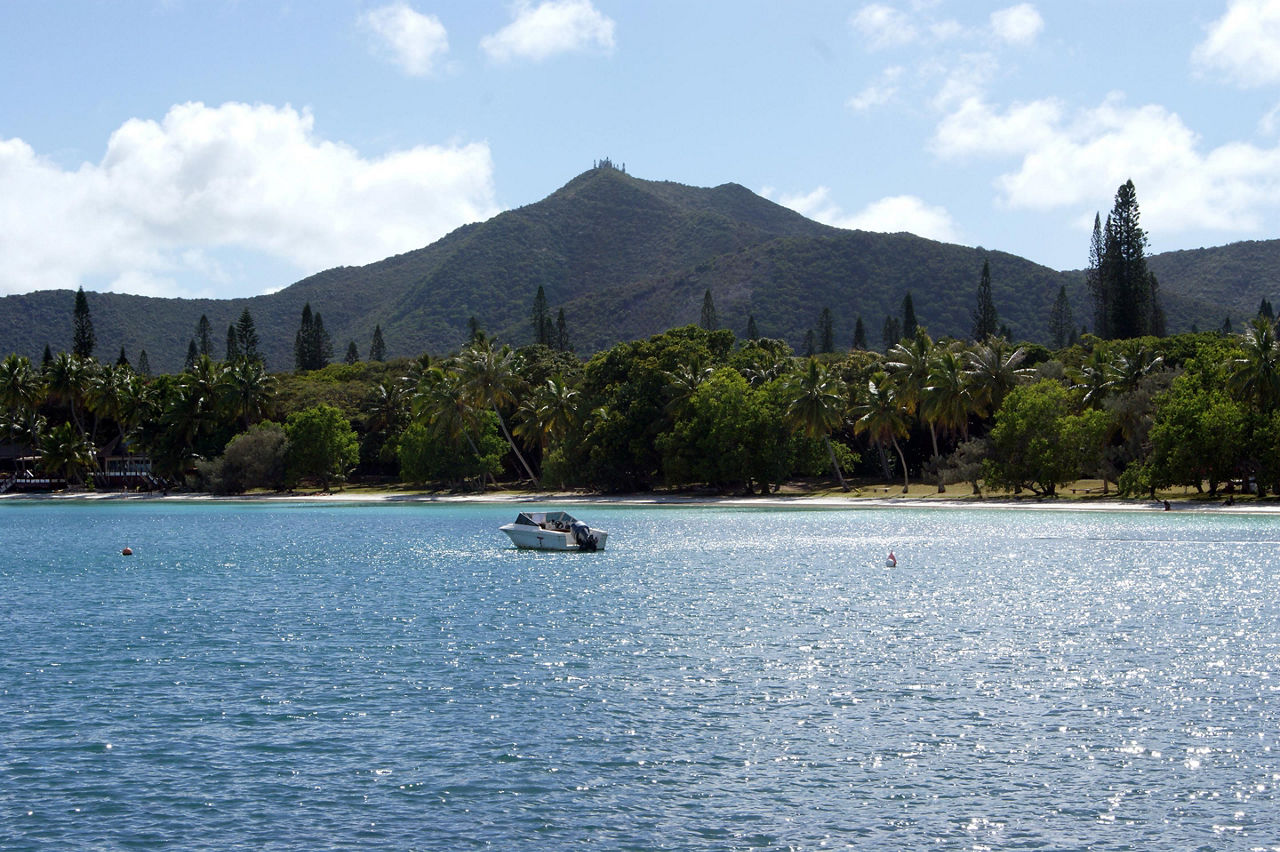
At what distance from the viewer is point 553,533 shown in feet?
179

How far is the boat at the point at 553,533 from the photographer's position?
53969mm

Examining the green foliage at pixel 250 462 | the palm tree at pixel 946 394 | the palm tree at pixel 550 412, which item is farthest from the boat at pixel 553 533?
the green foliage at pixel 250 462

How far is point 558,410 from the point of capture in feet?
342

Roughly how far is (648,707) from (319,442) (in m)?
92.8

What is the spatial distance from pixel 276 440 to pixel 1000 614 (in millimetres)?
90519

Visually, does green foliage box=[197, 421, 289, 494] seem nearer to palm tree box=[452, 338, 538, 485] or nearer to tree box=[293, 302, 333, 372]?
palm tree box=[452, 338, 538, 485]

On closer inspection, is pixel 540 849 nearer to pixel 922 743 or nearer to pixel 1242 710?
pixel 922 743

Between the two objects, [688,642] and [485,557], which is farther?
[485,557]

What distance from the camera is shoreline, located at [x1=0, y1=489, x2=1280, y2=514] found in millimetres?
74125

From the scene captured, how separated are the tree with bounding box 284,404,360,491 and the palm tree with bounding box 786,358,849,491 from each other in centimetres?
4452

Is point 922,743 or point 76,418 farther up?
point 76,418

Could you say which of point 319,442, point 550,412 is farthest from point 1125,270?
point 319,442

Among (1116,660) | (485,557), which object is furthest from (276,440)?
(1116,660)

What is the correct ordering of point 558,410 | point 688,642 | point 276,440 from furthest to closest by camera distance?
1. point 276,440
2. point 558,410
3. point 688,642
